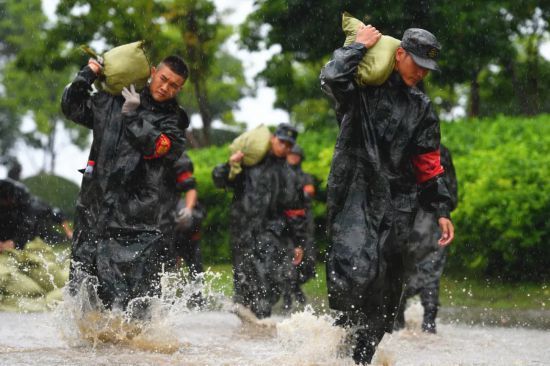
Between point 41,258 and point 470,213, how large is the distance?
5.26 meters

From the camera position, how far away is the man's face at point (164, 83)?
7.07 m

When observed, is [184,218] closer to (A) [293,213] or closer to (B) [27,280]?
(A) [293,213]

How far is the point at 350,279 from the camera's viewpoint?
555 centimetres

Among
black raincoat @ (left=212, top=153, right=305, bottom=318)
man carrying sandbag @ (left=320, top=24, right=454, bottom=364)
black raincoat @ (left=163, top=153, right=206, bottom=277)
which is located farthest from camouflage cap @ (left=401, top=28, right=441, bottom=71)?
black raincoat @ (left=163, top=153, right=206, bottom=277)

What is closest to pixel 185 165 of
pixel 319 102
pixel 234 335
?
pixel 234 335

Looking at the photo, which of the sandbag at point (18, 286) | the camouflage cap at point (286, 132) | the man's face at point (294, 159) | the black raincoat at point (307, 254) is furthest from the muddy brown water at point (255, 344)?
the man's face at point (294, 159)

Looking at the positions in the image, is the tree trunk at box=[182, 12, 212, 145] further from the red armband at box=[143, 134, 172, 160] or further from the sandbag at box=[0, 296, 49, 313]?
the red armband at box=[143, 134, 172, 160]

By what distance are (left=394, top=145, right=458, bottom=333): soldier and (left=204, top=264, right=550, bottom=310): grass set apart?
95.4 inches

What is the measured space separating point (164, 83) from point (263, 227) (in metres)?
3.45

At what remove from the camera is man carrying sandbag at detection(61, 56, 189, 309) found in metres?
6.95

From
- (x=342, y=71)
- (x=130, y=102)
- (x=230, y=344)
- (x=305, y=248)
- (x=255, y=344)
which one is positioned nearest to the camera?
(x=342, y=71)

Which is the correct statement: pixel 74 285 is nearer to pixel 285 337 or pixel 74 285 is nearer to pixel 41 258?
pixel 285 337

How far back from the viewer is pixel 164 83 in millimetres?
7094

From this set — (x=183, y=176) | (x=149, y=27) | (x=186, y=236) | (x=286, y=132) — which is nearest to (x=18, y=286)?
(x=186, y=236)
